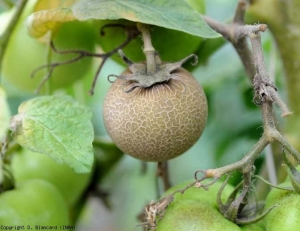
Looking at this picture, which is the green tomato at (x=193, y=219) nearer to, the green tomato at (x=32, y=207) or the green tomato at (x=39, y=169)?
the green tomato at (x=32, y=207)

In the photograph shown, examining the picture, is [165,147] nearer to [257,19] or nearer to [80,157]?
[80,157]

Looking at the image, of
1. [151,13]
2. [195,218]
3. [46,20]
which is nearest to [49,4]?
[46,20]

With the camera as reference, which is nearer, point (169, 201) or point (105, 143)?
point (169, 201)

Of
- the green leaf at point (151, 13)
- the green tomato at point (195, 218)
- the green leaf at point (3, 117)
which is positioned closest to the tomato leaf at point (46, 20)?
the green leaf at point (151, 13)

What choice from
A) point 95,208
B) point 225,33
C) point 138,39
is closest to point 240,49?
point 225,33

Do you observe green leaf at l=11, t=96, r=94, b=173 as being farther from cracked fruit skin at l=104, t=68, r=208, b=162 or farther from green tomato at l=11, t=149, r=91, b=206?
green tomato at l=11, t=149, r=91, b=206

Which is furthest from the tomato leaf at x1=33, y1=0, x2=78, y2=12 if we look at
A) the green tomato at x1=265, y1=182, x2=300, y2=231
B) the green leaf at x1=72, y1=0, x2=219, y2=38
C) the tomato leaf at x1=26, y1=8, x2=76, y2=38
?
the green tomato at x1=265, y1=182, x2=300, y2=231
